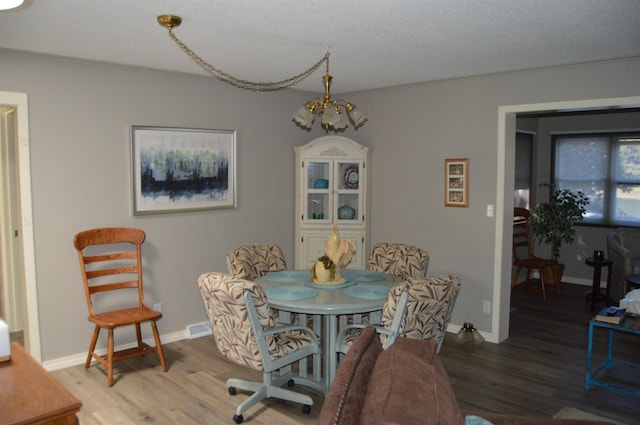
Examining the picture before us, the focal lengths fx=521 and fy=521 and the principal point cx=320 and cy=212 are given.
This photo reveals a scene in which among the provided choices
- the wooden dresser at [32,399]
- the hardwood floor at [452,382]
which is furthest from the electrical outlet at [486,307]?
the wooden dresser at [32,399]

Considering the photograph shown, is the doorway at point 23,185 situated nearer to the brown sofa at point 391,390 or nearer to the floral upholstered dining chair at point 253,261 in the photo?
the floral upholstered dining chair at point 253,261

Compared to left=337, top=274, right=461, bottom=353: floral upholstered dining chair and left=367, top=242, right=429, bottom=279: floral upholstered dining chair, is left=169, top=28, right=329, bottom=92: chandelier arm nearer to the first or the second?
left=367, top=242, right=429, bottom=279: floral upholstered dining chair

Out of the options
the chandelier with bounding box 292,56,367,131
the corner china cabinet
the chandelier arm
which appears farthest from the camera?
the corner china cabinet

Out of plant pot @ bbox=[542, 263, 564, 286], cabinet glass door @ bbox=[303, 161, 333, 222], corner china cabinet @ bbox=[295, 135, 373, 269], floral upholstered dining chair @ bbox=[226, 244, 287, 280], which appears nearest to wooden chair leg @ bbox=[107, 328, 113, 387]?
floral upholstered dining chair @ bbox=[226, 244, 287, 280]

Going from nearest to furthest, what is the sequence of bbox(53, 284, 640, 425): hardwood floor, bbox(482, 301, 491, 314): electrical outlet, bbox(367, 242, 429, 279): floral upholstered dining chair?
bbox(53, 284, 640, 425): hardwood floor < bbox(367, 242, 429, 279): floral upholstered dining chair < bbox(482, 301, 491, 314): electrical outlet

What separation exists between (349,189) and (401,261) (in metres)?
1.41

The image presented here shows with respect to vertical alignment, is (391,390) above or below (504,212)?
below

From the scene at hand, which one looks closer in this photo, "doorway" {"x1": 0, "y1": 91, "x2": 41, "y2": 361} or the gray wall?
"doorway" {"x1": 0, "y1": 91, "x2": 41, "y2": 361}

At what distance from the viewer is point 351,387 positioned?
1.56 meters

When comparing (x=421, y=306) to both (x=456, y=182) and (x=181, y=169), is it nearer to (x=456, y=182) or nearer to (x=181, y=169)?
(x=456, y=182)

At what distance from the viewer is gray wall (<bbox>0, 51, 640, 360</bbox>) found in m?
3.89

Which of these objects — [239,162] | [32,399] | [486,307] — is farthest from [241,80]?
[32,399]

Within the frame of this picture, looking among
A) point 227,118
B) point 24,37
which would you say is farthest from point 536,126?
point 24,37

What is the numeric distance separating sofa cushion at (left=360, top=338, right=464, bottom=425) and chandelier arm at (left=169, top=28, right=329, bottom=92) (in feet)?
7.36
